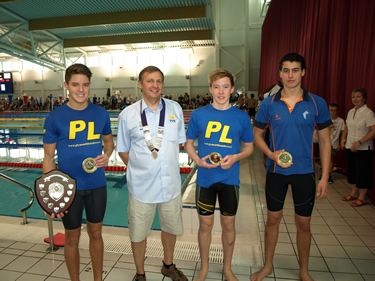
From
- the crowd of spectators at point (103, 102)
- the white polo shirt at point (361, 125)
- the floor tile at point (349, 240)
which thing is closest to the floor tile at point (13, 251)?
the floor tile at point (349, 240)

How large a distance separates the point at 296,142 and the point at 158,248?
163cm

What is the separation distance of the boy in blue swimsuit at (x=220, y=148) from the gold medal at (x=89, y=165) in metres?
0.71

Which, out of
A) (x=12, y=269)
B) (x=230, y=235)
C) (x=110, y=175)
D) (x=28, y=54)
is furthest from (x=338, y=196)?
(x=28, y=54)

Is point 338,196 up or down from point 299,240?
down

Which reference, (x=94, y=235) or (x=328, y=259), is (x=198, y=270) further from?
(x=328, y=259)

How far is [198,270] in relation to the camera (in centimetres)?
219

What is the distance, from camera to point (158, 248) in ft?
8.21

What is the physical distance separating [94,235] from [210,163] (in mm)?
1009

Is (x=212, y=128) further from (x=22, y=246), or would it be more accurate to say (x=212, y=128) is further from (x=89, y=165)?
(x=22, y=246)

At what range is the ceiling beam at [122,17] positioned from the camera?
11.7m

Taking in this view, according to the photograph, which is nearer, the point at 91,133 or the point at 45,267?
the point at 91,133

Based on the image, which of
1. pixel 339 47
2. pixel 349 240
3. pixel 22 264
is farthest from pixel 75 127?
pixel 339 47

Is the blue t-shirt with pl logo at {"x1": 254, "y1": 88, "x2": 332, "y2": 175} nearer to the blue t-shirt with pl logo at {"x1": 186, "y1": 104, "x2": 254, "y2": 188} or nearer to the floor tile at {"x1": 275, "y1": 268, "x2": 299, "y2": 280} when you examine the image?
the blue t-shirt with pl logo at {"x1": 186, "y1": 104, "x2": 254, "y2": 188}

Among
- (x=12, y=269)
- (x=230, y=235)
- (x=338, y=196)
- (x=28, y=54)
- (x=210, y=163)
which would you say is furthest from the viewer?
(x=28, y=54)
